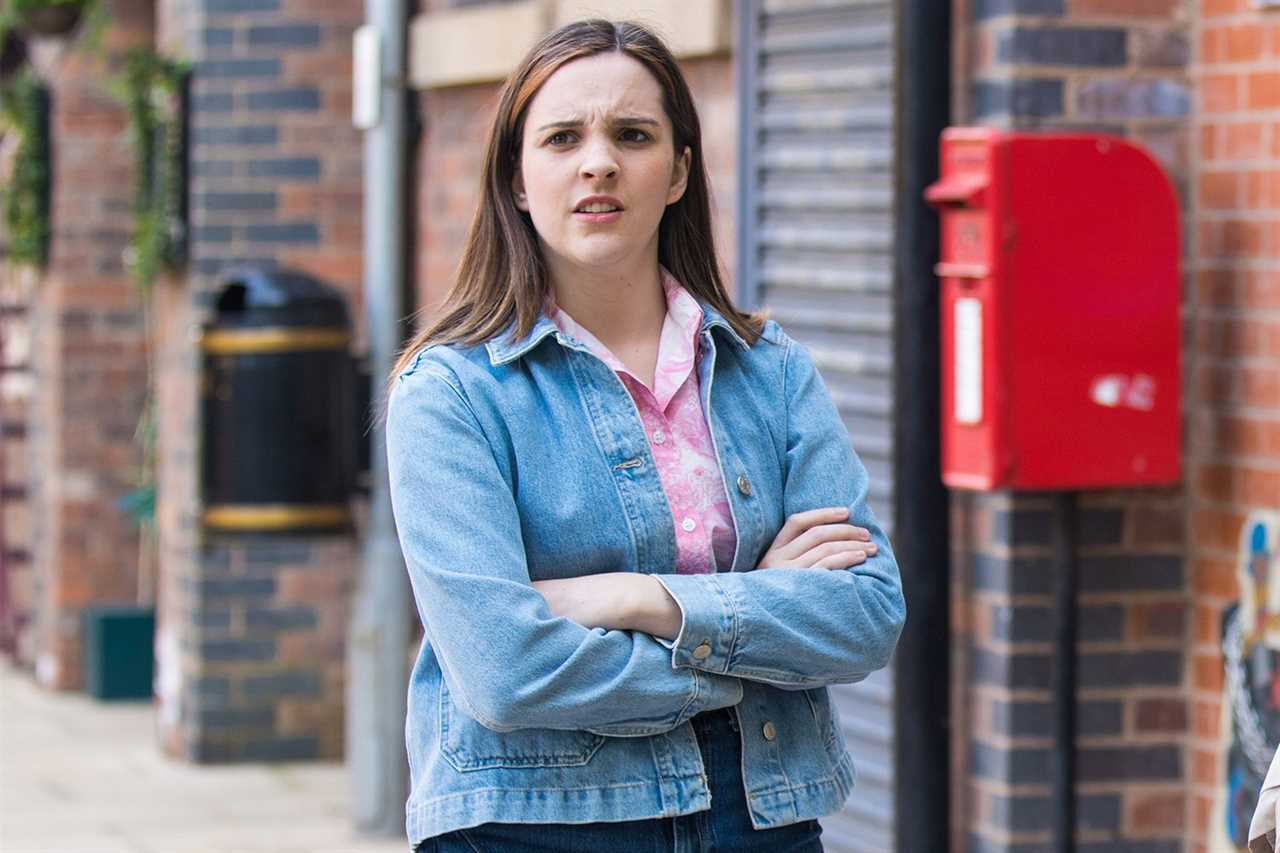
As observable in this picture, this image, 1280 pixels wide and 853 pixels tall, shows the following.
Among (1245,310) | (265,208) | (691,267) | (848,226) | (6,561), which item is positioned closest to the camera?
(691,267)

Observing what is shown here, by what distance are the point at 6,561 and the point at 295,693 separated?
3501mm

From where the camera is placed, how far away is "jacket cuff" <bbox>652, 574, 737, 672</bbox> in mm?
2467

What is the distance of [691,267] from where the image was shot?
9.05 feet

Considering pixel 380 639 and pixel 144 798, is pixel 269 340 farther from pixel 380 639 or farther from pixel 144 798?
pixel 144 798

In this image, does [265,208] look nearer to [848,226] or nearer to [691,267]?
[848,226]

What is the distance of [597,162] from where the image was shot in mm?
2547

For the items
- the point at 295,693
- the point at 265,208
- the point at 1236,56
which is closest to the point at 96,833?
the point at 295,693

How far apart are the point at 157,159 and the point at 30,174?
1700 millimetres

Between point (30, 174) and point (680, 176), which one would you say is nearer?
point (680, 176)

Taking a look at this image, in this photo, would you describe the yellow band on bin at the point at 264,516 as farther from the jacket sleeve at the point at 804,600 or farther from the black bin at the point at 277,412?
the jacket sleeve at the point at 804,600

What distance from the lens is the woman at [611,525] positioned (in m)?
2.46

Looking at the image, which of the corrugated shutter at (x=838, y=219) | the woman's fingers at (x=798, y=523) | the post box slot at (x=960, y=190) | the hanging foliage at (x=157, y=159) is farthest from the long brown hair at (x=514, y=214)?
the hanging foliage at (x=157, y=159)

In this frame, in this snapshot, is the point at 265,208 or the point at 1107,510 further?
the point at 265,208

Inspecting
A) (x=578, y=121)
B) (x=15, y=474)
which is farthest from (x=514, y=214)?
(x=15, y=474)
